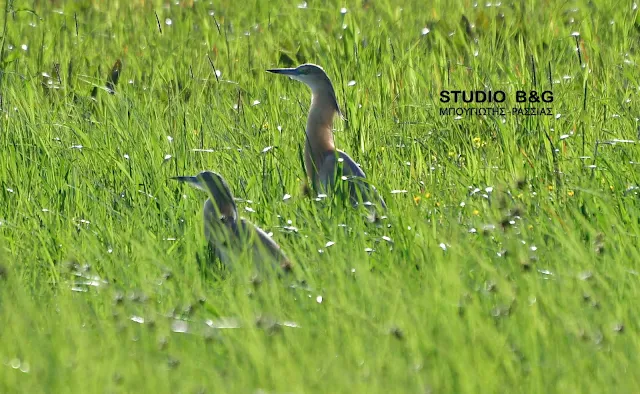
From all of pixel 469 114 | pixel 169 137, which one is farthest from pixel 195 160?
pixel 469 114

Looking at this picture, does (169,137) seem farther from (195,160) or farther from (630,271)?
(630,271)

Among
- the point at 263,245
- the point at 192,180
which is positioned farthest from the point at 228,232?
the point at 192,180

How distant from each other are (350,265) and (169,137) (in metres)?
1.80

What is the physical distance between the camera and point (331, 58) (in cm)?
711

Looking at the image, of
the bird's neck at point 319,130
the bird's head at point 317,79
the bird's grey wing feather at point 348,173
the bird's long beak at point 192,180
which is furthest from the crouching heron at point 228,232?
the bird's head at point 317,79

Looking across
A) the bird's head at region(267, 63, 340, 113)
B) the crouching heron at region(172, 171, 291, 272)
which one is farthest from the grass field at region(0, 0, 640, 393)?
the bird's head at region(267, 63, 340, 113)

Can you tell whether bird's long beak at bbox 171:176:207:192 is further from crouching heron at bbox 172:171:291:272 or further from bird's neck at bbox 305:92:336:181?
bird's neck at bbox 305:92:336:181

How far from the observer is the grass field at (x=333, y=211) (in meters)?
3.37

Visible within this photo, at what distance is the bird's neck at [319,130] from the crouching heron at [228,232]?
1.07m

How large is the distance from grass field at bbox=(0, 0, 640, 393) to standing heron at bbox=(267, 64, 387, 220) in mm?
122

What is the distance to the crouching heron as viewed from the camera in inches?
166

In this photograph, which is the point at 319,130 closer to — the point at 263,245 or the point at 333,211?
the point at 333,211

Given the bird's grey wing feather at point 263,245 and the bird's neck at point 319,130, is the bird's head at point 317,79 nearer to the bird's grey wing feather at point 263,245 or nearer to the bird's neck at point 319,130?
the bird's neck at point 319,130

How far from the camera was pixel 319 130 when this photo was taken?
19.6 ft
